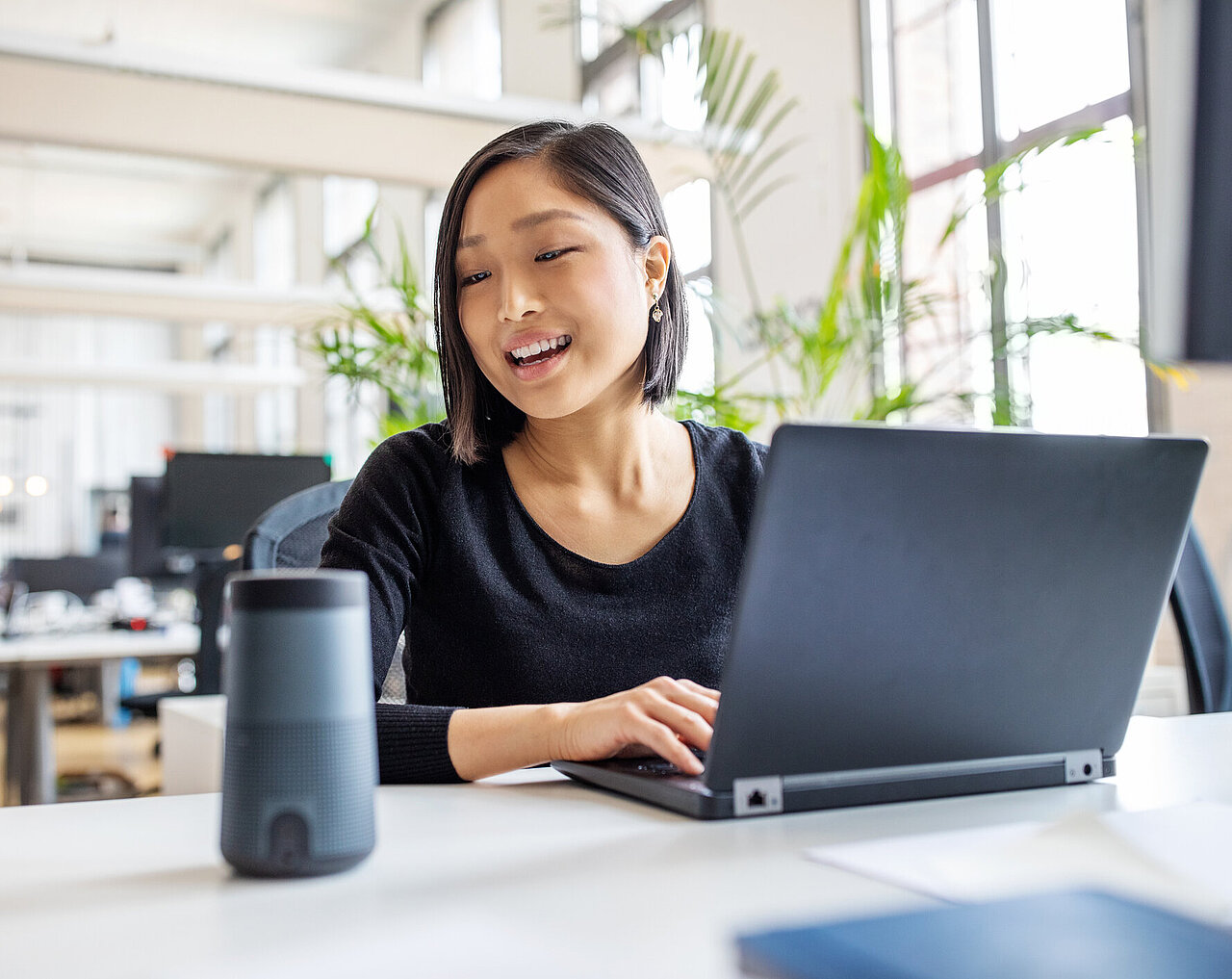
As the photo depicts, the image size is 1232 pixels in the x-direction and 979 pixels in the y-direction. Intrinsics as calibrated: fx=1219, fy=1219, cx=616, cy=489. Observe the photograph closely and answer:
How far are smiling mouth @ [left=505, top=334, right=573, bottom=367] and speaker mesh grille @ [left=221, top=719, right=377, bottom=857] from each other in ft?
2.29

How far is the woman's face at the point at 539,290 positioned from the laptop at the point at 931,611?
53 centimetres

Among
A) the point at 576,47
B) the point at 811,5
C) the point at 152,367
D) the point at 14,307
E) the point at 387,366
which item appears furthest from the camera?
the point at 152,367

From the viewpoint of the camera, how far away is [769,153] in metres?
5.06

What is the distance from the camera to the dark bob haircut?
1354 mm

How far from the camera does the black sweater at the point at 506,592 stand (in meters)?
1.30

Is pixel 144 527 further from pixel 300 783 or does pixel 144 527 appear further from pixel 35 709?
pixel 300 783

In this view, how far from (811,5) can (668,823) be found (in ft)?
16.3

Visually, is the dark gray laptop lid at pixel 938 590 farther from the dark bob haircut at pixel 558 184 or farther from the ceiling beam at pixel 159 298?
the ceiling beam at pixel 159 298

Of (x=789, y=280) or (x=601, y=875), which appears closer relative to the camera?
(x=601, y=875)

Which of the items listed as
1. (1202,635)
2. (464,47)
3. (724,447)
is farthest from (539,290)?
(464,47)

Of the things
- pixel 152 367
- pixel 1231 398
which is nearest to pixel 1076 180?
pixel 1231 398

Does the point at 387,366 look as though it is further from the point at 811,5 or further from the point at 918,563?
the point at 811,5

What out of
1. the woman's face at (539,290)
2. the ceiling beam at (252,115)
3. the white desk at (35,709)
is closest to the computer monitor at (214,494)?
the white desk at (35,709)

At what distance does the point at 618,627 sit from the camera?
4.32 feet
